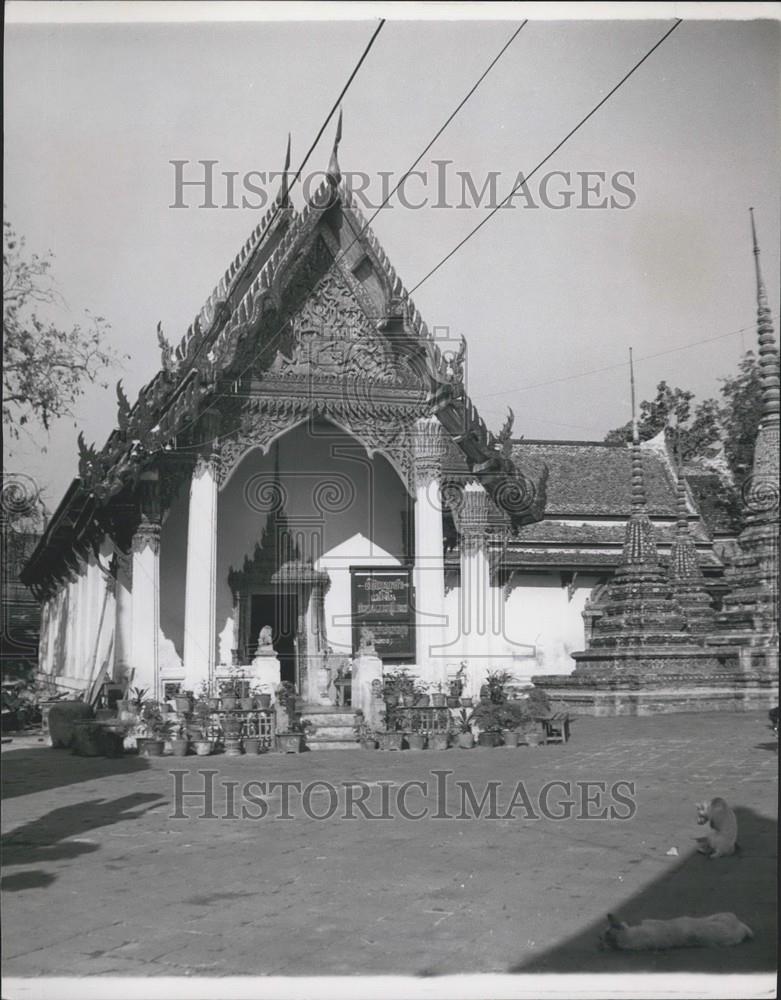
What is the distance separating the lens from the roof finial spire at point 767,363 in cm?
1703

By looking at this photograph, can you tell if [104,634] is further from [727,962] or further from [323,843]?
[727,962]

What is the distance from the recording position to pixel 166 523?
15.7m

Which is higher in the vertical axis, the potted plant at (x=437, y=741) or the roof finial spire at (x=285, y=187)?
the roof finial spire at (x=285, y=187)

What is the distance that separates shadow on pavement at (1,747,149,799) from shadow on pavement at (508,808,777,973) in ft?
19.5

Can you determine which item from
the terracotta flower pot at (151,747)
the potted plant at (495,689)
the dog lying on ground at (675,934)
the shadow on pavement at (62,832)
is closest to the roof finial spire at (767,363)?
the potted plant at (495,689)

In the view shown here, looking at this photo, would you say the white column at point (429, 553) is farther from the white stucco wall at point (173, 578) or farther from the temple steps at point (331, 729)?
the white stucco wall at point (173, 578)

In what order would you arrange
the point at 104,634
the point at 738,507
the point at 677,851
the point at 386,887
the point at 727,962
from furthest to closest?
the point at 738,507
the point at 104,634
the point at 677,851
the point at 386,887
the point at 727,962

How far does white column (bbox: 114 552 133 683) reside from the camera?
1345 cm

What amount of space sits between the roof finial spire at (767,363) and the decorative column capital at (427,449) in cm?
558

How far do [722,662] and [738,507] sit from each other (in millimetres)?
7583

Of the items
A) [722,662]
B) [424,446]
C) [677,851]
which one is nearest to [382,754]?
[424,446]

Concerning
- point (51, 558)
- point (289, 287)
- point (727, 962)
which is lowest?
point (727, 962)

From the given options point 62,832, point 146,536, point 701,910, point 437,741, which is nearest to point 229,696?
point 146,536

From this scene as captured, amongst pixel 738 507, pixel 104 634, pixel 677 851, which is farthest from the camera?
pixel 738 507
